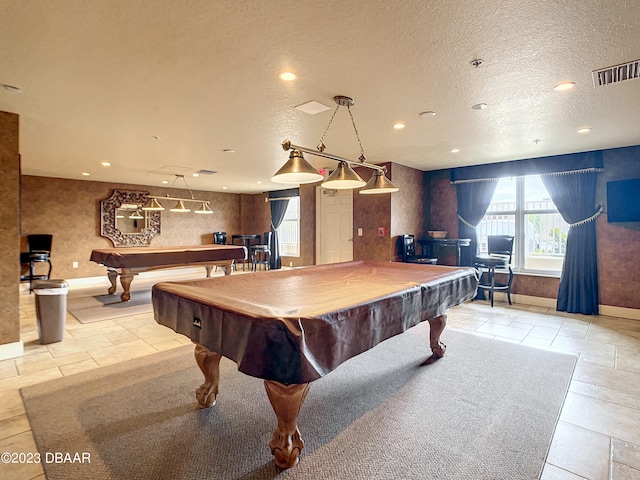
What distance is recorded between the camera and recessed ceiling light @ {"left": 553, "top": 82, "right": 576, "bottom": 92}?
2598 mm

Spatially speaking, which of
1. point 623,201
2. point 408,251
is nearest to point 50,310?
point 408,251

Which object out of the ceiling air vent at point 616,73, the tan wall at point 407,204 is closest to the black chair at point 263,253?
the tan wall at point 407,204

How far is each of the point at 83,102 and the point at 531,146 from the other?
540cm

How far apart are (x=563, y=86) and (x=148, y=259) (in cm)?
567

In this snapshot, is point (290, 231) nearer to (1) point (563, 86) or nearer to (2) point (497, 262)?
(2) point (497, 262)

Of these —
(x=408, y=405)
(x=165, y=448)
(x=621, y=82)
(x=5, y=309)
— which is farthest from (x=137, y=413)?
(x=621, y=82)

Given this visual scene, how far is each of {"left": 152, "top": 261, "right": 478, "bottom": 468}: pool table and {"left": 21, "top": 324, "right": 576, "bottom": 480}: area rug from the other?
0.23 m

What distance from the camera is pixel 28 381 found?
105 inches

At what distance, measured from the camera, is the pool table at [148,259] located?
5133mm

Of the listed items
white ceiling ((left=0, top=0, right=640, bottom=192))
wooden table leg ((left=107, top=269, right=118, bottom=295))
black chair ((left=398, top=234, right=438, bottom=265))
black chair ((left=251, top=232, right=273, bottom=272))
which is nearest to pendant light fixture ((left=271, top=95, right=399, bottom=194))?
white ceiling ((left=0, top=0, right=640, bottom=192))

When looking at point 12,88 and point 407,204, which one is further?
point 407,204

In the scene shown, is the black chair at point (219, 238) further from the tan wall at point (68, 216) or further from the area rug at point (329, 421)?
the area rug at point (329, 421)

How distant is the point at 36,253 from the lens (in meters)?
6.63

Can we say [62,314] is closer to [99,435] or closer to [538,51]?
[99,435]
